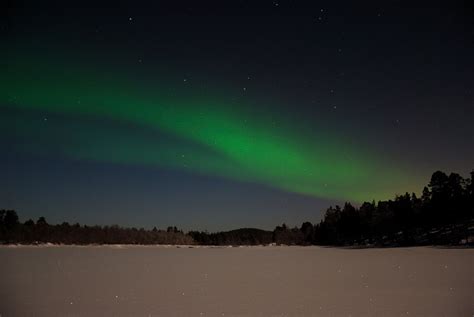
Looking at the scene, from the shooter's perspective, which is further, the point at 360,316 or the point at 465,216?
the point at 465,216

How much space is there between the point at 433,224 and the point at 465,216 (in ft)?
15.7

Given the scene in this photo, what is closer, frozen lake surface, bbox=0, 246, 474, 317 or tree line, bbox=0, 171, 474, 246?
frozen lake surface, bbox=0, 246, 474, 317

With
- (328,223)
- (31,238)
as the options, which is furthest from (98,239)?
(328,223)

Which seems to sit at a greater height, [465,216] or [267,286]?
[465,216]

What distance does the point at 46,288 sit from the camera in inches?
348

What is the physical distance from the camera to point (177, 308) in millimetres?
6566

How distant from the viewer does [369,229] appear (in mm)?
77500

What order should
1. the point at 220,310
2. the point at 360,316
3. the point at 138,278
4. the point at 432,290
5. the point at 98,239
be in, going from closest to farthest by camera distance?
1. the point at 360,316
2. the point at 220,310
3. the point at 432,290
4. the point at 138,278
5. the point at 98,239

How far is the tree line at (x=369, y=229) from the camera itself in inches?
2125

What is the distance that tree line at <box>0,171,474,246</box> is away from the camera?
5397 cm

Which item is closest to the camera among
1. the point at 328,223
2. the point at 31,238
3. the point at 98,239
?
the point at 31,238

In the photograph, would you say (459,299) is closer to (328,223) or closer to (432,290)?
(432,290)

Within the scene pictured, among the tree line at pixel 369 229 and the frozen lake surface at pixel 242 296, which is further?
the tree line at pixel 369 229

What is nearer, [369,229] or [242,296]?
[242,296]
